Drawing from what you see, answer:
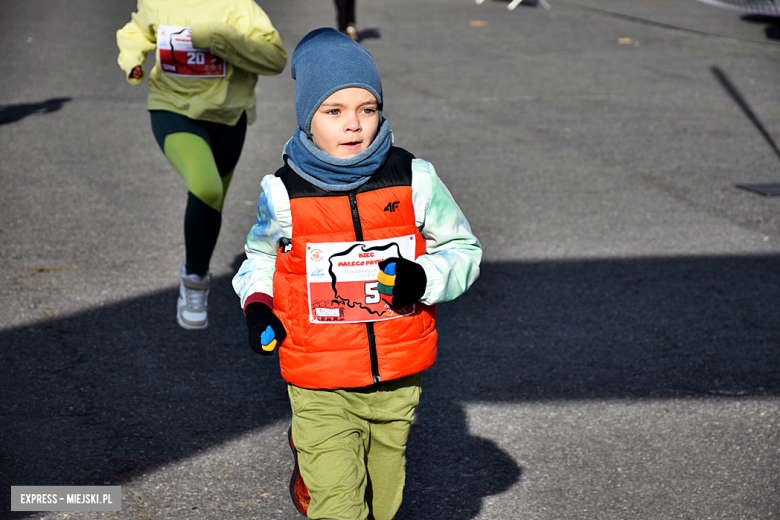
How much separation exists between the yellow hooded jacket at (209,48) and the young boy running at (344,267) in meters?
1.87

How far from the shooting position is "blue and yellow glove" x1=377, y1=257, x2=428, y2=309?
90.3 inches

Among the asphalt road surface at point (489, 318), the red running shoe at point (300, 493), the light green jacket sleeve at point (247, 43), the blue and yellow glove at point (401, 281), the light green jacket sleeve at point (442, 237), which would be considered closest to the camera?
the blue and yellow glove at point (401, 281)

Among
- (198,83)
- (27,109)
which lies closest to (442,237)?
(198,83)

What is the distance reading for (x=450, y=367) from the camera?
13.8 feet

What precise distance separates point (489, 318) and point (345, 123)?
8.50ft

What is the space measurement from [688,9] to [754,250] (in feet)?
42.7

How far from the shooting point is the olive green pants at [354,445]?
7.66 ft

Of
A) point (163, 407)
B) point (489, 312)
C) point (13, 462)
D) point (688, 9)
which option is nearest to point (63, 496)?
point (13, 462)

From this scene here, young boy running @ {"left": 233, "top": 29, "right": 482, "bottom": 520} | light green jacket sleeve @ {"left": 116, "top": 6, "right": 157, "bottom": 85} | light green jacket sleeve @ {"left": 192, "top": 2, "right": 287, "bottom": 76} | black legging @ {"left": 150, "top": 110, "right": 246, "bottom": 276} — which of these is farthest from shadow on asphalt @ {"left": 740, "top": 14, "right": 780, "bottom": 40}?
young boy running @ {"left": 233, "top": 29, "right": 482, "bottom": 520}

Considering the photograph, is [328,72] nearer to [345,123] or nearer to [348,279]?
[345,123]

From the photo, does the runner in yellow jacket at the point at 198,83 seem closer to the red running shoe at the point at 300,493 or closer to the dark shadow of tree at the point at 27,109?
the red running shoe at the point at 300,493

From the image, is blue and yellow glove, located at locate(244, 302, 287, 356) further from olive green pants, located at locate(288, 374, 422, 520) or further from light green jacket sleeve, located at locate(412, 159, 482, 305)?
light green jacket sleeve, located at locate(412, 159, 482, 305)

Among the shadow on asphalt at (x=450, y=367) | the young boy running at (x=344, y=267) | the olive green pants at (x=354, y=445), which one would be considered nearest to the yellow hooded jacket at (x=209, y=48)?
the shadow on asphalt at (x=450, y=367)

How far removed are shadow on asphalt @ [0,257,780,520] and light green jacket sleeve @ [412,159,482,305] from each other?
108 cm
